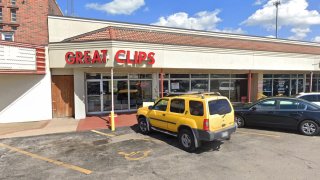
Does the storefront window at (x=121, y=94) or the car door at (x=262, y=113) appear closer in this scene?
the car door at (x=262, y=113)

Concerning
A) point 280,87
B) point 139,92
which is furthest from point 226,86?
point 139,92

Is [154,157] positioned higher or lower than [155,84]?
lower

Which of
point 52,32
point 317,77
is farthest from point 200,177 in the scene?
point 317,77

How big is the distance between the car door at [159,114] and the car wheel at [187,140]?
87 cm

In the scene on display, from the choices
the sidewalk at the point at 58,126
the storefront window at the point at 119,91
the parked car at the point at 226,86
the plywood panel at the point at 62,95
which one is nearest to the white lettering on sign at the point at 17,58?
the plywood panel at the point at 62,95

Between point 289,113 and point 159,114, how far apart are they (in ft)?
18.3

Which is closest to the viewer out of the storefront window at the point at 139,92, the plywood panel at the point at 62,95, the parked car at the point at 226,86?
the plywood panel at the point at 62,95

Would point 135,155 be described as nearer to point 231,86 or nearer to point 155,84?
point 155,84

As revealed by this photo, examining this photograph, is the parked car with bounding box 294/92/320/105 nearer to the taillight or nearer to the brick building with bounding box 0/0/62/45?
the taillight

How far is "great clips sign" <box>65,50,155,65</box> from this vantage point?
11547mm

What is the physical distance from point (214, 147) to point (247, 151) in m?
1.06

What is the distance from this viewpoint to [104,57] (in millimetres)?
11477

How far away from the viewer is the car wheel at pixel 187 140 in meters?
7.27

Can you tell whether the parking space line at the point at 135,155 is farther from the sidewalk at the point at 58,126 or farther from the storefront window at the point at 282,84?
the storefront window at the point at 282,84
